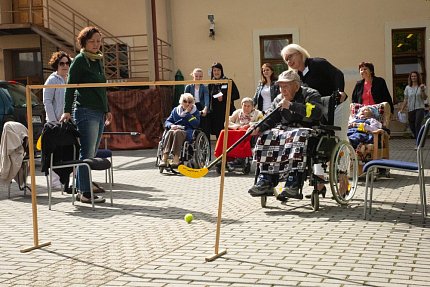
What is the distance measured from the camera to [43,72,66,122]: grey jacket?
10.0 m

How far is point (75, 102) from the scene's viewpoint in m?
8.95

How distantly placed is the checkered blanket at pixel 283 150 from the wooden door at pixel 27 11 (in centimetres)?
1595

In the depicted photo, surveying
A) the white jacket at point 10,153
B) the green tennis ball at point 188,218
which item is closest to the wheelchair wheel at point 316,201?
the green tennis ball at point 188,218

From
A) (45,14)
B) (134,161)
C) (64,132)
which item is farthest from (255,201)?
(45,14)

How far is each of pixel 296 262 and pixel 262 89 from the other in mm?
7339

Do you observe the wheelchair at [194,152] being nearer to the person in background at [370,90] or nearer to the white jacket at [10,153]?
the person in background at [370,90]

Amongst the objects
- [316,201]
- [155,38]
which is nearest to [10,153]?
[316,201]

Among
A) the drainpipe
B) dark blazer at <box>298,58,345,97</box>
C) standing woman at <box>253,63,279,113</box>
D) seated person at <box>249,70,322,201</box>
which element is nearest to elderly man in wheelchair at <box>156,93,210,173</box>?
standing woman at <box>253,63,279,113</box>

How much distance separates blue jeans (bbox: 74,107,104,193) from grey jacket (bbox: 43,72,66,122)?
1282mm

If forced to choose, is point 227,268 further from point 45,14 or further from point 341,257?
point 45,14

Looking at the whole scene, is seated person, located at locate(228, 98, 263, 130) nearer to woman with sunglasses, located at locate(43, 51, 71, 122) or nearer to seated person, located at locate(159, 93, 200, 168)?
seated person, located at locate(159, 93, 200, 168)

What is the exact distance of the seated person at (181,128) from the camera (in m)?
12.3

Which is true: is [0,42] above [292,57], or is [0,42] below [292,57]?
above

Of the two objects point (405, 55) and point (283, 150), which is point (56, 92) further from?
point (405, 55)
